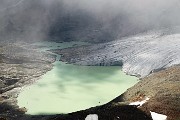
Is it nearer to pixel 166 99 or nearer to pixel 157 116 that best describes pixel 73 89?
pixel 166 99

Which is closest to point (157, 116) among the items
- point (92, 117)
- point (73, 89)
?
point (92, 117)

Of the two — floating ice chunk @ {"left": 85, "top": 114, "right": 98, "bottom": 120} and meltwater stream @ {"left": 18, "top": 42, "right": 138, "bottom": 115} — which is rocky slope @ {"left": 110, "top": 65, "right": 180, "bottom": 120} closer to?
floating ice chunk @ {"left": 85, "top": 114, "right": 98, "bottom": 120}

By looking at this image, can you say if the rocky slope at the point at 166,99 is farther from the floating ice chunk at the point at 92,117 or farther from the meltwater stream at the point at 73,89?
the meltwater stream at the point at 73,89

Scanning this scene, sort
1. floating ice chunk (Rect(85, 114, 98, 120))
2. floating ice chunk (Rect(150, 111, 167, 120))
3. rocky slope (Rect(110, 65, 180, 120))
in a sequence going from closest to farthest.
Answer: floating ice chunk (Rect(150, 111, 167, 120)) < floating ice chunk (Rect(85, 114, 98, 120)) < rocky slope (Rect(110, 65, 180, 120))

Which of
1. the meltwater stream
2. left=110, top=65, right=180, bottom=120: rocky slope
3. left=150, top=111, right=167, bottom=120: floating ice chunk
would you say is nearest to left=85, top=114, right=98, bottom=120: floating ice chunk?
left=110, top=65, right=180, bottom=120: rocky slope

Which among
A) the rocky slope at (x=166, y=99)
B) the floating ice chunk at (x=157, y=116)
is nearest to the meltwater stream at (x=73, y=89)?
the rocky slope at (x=166, y=99)

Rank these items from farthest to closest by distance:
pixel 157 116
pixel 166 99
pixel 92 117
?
pixel 166 99 → pixel 92 117 → pixel 157 116

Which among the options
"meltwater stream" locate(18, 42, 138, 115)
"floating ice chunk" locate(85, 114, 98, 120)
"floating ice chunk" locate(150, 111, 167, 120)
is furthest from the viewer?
"meltwater stream" locate(18, 42, 138, 115)

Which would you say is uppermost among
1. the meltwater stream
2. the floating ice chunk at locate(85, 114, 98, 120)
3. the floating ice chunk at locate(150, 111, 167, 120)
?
the floating ice chunk at locate(150, 111, 167, 120)

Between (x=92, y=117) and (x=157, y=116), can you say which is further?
(x=92, y=117)
